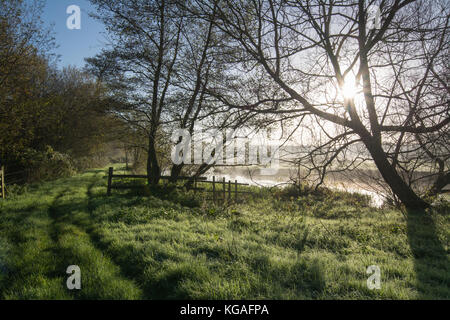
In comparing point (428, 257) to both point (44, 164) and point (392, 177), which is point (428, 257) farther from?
point (44, 164)

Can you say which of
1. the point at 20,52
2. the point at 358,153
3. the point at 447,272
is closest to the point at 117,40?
the point at 20,52

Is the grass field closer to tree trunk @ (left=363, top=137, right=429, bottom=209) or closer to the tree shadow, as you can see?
the tree shadow

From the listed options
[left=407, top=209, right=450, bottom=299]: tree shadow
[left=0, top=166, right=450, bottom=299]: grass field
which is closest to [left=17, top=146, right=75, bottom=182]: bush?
[left=0, top=166, right=450, bottom=299]: grass field

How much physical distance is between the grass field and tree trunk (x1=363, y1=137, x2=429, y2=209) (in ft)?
1.67

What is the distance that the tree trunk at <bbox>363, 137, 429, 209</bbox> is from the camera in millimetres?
6855

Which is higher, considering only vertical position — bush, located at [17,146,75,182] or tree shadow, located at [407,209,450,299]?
bush, located at [17,146,75,182]

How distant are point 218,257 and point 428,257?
3.67m

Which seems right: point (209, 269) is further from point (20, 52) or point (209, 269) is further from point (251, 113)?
point (20, 52)

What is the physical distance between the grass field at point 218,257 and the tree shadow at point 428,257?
0.01m

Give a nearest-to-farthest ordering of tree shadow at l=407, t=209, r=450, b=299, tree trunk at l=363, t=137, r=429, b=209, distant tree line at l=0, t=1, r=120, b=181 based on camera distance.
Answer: tree shadow at l=407, t=209, r=450, b=299 → tree trunk at l=363, t=137, r=429, b=209 → distant tree line at l=0, t=1, r=120, b=181

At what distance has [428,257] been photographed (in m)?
4.28

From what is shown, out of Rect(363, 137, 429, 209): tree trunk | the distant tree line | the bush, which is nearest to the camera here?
Rect(363, 137, 429, 209): tree trunk

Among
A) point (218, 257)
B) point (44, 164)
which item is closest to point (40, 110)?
point (44, 164)
